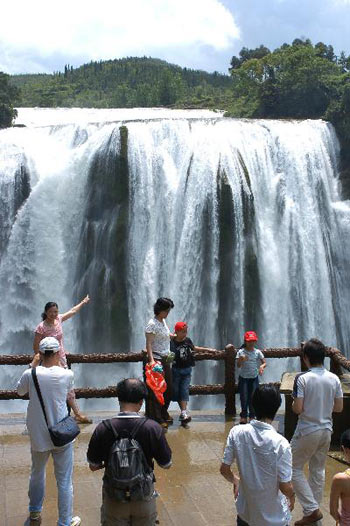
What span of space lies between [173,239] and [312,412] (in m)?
13.5

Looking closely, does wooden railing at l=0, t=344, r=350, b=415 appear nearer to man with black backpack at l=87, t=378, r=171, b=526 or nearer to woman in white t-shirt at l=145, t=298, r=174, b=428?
woman in white t-shirt at l=145, t=298, r=174, b=428

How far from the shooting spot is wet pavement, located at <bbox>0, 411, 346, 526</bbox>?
17.0 ft

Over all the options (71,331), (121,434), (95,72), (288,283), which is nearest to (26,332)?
(71,331)

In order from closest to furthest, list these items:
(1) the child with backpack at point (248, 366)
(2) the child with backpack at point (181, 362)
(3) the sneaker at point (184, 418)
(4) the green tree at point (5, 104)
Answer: (2) the child with backpack at point (181, 362)
(1) the child with backpack at point (248, 366)
(3) the sneaker at point (184, 418)
(4) the green tree at point (5, 104)

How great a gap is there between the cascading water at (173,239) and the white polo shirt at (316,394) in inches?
497

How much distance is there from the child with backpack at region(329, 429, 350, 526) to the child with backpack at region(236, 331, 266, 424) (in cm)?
351

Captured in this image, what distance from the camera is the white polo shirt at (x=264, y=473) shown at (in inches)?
138

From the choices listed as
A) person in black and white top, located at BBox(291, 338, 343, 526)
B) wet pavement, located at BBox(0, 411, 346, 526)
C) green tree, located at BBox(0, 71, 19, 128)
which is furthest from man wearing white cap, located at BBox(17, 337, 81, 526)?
green tree, located at BBox(0, 71, 19, 128)

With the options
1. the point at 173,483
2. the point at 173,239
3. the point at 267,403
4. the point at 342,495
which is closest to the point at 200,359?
the point at 173,483

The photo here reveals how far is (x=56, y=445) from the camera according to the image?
14.5 feet

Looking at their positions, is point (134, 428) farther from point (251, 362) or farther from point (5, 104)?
point (5, 104)

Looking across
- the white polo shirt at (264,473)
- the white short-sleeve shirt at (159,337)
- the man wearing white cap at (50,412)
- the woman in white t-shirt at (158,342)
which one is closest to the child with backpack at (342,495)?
the white polo shirt at (264,473)

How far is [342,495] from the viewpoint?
3793 millimetres

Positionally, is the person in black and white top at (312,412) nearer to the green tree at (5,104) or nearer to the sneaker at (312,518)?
the sneaker at (312,518)
